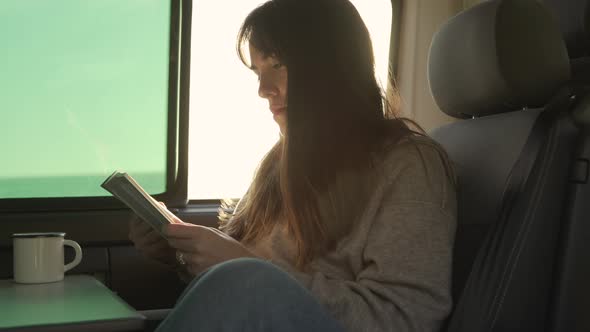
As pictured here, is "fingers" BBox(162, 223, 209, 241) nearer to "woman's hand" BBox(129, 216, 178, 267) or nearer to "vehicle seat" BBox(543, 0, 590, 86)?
"woman's hand" BBox(129, 216, 178, 267)

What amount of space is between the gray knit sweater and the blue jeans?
0.38ft

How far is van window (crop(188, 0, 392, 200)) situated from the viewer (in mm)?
1861

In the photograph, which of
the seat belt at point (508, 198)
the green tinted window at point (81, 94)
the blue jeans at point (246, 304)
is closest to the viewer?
the blue jeans at point (246, 304)

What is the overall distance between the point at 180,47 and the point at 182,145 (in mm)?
273

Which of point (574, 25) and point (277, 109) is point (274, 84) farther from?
point (574, 25)

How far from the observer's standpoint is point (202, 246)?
1140 mm

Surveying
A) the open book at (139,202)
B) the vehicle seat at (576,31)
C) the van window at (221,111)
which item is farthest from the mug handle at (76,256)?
the vehicle seat at (576,31)

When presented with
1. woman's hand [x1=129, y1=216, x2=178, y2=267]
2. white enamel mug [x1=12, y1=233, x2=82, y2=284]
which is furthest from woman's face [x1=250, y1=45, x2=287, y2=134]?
white enamel mug [x1=12, y1=233, x2=82, y2=284]

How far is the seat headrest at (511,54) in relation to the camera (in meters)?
1.11

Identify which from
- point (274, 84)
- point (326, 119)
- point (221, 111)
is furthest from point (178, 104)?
point (326, 119)

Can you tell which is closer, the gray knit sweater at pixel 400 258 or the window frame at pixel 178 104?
the gray knit sweater at pixel 400 258

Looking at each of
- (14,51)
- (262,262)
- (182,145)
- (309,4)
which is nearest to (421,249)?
(262,262)

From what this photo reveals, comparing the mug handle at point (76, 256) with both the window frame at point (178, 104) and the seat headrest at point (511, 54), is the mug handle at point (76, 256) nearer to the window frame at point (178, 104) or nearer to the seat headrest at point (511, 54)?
the window frame at point (178, 104)

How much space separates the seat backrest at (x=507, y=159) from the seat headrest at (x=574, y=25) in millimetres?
96
